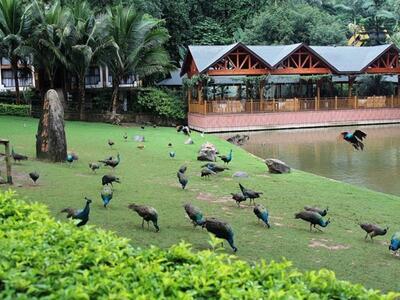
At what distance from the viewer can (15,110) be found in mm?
30484

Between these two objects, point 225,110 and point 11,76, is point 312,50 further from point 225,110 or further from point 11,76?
point 11,76

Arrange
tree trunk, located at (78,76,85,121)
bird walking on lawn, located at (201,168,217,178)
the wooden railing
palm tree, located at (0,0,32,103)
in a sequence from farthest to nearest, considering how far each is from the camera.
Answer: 1. the wooden railing
2. tree trunk, located at (78,76,85,121)
3. palm tree, located at (0,0,32,103)
4. bird walking on lawn, located at (201,168,217,178)

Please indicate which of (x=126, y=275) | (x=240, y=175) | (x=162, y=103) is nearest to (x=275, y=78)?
(x=162, y=103)

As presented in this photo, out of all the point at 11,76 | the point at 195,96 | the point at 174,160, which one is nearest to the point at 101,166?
the point at 174,160

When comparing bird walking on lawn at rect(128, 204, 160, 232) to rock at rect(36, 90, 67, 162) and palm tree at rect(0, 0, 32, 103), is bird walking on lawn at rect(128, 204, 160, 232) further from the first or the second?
palm tree at rect(0, 0, 32, 103)

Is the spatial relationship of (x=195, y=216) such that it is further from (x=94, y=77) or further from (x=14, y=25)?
(x=94, y=77)

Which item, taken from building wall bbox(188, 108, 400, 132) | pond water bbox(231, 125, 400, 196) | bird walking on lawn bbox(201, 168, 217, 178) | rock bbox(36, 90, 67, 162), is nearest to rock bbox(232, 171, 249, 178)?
bird walking on lawn bbox(201, 168, 217, 178)

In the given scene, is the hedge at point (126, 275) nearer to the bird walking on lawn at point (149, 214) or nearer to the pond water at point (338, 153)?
the bird walking on lawn at point (149, 214)

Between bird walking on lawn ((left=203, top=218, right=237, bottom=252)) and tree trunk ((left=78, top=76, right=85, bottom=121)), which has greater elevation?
tree trunk ((left=78, top=76, right=85, bottom=121))

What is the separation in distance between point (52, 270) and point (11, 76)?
40.2m

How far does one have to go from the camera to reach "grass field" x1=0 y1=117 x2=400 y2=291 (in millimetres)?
8000

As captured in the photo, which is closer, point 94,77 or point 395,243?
point 395,243

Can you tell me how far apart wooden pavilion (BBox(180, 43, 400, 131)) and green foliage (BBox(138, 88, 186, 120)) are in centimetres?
80

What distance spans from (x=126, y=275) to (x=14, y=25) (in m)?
28.5
